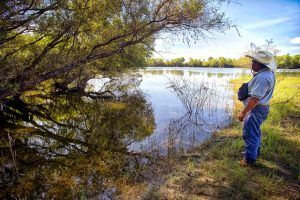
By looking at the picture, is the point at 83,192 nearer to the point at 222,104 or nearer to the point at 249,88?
the point at 249,88

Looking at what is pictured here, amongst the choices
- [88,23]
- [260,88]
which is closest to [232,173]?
[260,88]

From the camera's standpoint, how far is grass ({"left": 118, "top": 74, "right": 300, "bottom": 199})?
4531mm

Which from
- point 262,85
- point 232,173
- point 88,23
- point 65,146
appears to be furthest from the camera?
point 88,23

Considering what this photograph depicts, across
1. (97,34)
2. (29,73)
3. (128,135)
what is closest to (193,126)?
(128,135)

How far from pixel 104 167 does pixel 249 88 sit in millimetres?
3538

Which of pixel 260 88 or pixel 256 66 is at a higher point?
pixel 256 66

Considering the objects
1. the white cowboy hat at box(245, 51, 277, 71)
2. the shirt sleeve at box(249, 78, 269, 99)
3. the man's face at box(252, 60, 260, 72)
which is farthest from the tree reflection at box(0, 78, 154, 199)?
the white cowboy hat at box(245, 51, 277, 71)

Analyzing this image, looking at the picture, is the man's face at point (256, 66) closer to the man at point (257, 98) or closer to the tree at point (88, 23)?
the man at point (257, 98)

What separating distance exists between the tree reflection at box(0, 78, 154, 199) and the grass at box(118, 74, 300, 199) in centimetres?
131

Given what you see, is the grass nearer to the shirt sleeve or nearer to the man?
the man

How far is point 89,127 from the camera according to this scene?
1016 centimetres

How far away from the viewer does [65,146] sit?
797 cm

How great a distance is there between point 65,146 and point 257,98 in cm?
547

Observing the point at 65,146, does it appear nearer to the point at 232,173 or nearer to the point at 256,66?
the point at 232,173
